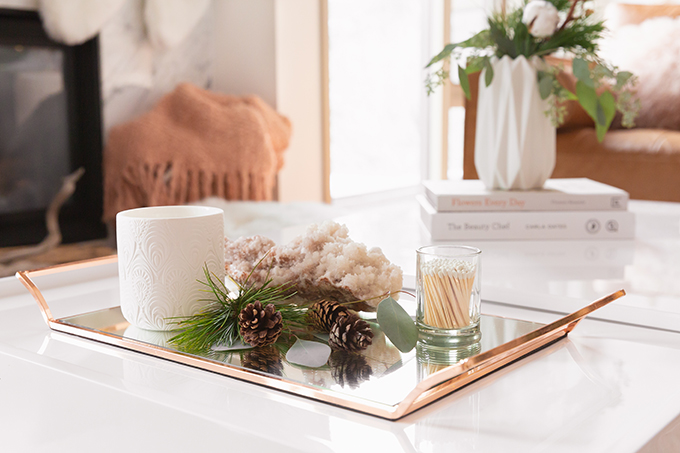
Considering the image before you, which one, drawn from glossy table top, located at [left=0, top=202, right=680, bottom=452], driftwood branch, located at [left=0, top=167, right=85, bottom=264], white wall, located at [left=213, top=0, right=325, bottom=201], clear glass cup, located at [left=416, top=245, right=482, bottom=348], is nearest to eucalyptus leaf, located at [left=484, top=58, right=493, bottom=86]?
glossy table top, located at [left=0, top=202, right=680, bottom=452]

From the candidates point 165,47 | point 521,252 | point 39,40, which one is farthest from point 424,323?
point 165,47

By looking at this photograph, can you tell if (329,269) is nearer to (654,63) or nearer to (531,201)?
(531,201)

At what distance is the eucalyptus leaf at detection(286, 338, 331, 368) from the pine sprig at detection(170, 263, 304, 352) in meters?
0.04

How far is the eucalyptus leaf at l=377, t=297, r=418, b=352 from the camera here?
1.42 ft

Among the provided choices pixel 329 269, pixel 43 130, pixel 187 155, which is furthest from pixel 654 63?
pixel 329 269

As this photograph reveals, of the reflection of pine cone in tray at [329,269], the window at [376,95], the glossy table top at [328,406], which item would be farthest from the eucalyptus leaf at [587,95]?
the window at [376,95]

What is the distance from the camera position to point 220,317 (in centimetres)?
46

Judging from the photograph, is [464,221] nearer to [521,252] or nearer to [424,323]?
[521,252]

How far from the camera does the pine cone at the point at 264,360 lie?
1.37 ft

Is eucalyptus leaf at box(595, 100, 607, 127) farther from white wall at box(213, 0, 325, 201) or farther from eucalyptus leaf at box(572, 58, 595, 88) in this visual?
white wall at box(213, 0, 325, 201)

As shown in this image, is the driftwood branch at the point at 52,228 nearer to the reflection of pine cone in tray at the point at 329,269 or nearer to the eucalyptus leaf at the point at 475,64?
the eucalyptus leaf at the point at 475,64

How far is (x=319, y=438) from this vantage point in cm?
33

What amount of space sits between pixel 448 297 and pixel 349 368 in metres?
0.08

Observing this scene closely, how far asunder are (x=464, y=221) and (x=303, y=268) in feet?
1.67
